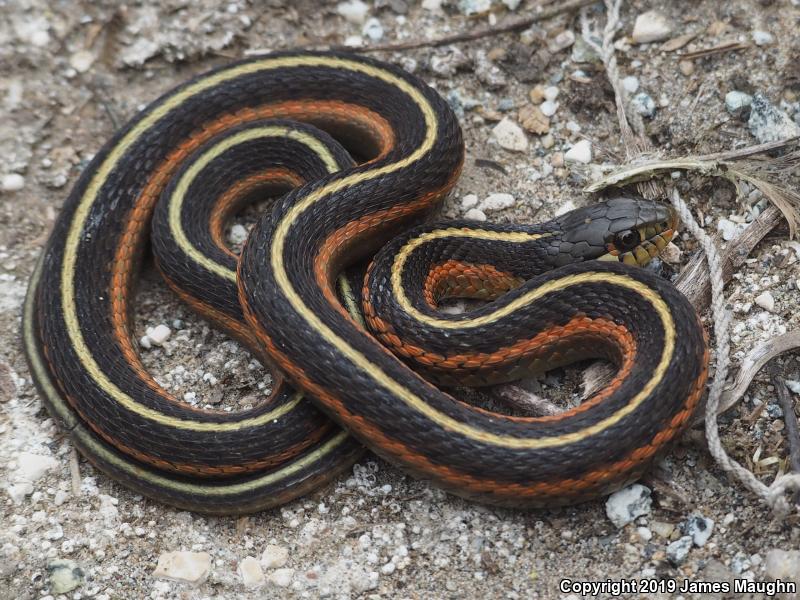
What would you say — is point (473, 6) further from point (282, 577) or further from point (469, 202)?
point (282, 577)

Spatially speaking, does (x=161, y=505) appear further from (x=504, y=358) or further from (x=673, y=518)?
(x=673, y=518)

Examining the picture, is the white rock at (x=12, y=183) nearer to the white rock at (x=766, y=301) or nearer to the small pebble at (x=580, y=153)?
the small pebble at (x=580, y=153)

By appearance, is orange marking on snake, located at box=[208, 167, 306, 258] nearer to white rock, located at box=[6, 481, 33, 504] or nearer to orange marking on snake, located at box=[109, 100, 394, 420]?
orange marking on snake, located at box=[109, 100, 394, 420]

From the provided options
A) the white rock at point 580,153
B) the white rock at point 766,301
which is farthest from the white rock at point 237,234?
the white rock at point 766,301

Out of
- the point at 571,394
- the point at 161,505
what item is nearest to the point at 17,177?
the point at 161,505

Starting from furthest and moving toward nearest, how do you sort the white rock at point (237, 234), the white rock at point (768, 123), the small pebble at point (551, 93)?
the small pebble at point (551, 93)
the white rock at point (237, 234)
the white rock at point (768, 123)

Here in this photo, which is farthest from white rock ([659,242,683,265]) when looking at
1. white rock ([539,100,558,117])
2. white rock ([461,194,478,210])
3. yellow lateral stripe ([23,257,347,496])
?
yellow lateral stripe ([23,257,347,496])
